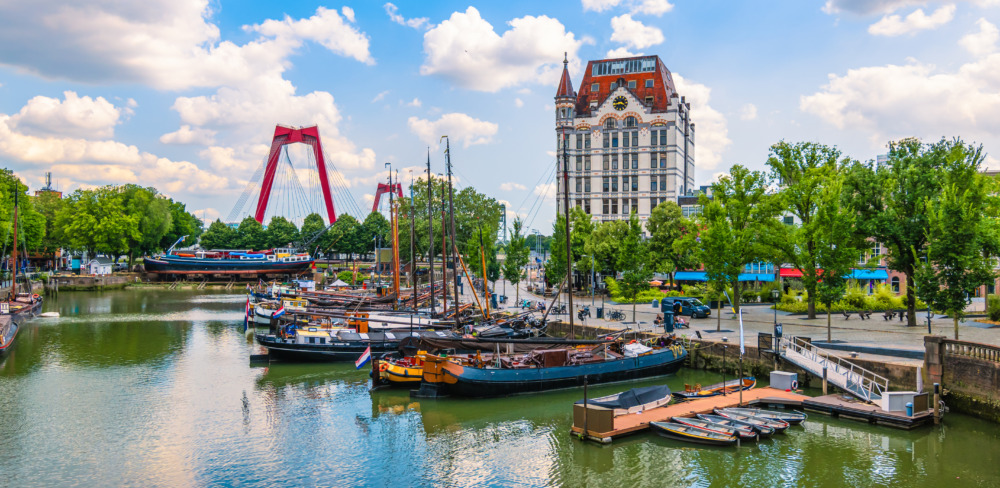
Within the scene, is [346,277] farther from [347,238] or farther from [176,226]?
[176,226]

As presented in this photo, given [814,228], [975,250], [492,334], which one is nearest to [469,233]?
[492,334]

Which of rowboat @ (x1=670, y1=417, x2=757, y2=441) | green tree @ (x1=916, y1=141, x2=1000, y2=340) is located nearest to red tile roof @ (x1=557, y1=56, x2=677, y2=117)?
green tree @ (x1=916, y1=141, x2=1000, y2=340)

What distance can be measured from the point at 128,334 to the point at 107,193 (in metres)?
72.3

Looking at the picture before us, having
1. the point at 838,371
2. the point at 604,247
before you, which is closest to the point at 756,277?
the point at 604,247

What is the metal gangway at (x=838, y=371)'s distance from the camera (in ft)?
84.3

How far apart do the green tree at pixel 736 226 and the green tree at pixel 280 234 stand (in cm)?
11315

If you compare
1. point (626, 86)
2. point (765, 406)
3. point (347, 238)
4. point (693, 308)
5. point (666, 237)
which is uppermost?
point (626, 86)

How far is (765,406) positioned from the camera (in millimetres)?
26172

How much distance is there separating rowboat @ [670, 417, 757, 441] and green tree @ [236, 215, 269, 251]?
5237 inches

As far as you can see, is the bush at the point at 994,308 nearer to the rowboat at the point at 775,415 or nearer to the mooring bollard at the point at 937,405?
the mooring bollard at the point at 937,405

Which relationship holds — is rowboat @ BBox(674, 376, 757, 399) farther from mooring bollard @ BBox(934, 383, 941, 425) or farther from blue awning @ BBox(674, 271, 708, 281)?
blue awning @ BBox(674, 271, 708, 281)

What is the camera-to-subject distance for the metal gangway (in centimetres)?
2569

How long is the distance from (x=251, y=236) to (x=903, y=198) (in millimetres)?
131995

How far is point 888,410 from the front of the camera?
23828 mm
